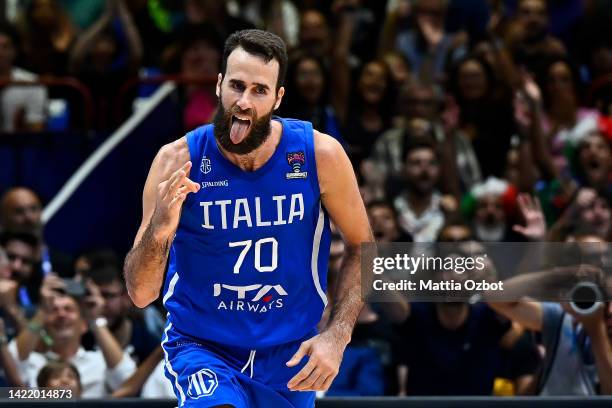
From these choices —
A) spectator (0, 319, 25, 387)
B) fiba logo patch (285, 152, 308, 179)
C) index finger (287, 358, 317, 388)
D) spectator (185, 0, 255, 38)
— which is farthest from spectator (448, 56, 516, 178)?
index finger (287, 358, 317, 388)

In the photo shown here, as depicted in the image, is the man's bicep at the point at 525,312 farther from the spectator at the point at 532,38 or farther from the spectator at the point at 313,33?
the spectator at the point at 532,38

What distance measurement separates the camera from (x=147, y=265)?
4.79 meters

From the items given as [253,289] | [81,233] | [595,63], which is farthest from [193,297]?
[595,63]

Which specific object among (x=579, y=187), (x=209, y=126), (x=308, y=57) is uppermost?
(x=209, y=126)

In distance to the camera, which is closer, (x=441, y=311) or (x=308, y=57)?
(x=441, y=311)

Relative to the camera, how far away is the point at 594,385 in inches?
268

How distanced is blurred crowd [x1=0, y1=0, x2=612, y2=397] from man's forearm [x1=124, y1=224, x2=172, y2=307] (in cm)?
225

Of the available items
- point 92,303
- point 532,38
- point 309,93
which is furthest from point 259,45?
point 532,38

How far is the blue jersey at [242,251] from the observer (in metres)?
5.04

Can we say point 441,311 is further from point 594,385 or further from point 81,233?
point 81,233

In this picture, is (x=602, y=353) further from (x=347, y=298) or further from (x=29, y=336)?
(x=29, y=336)

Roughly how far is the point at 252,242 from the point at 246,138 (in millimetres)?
415

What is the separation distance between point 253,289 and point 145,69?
615 centimetres

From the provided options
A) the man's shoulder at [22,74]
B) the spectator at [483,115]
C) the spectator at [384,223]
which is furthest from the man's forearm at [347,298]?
the man's shoulder at [22,74]
